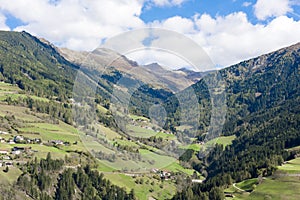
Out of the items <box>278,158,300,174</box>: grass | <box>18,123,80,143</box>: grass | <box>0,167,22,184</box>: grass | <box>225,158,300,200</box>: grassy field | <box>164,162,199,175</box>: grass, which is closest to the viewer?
<box>225,158,300,200</box>: grassy field

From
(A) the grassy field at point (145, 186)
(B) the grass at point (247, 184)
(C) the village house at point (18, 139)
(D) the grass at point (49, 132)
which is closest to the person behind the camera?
(B) the grass at point (247, 184)

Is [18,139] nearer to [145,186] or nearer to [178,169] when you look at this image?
[145,186]

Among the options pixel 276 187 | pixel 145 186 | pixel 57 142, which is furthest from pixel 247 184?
pixel 57 142

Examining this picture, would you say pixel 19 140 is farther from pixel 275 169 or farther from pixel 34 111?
pixel 275 169

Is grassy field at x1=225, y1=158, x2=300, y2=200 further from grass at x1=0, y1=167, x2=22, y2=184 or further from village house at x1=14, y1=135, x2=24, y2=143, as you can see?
village house at x1=14, y1=135, x2=24, y2=143

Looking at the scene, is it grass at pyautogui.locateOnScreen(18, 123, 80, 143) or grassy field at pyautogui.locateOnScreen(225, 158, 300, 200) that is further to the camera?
grass at pyautogui.locateOnScreen(18, 123, 80, 143)

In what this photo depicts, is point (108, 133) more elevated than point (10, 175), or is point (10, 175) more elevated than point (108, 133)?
point (108, 133)

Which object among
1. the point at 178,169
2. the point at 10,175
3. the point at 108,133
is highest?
the point at 108,133

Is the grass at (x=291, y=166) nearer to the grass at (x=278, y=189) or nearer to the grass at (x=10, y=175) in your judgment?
the grass at (x=278, y=189)

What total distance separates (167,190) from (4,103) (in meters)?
101

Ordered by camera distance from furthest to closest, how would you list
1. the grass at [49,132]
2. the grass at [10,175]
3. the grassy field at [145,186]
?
the grass at [49,132]
the grassy field at [145,186]
the grass at [10,175]

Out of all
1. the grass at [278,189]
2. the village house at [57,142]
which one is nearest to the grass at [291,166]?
the grass at [278,189]

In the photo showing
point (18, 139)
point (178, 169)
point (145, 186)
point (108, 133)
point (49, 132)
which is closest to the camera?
point (145, 186)

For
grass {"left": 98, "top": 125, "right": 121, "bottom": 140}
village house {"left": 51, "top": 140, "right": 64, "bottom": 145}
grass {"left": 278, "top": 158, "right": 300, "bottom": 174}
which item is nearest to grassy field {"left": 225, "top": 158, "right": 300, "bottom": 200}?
grass {"left": 278, "top": 158, "right": 300, "bottom": 174}
